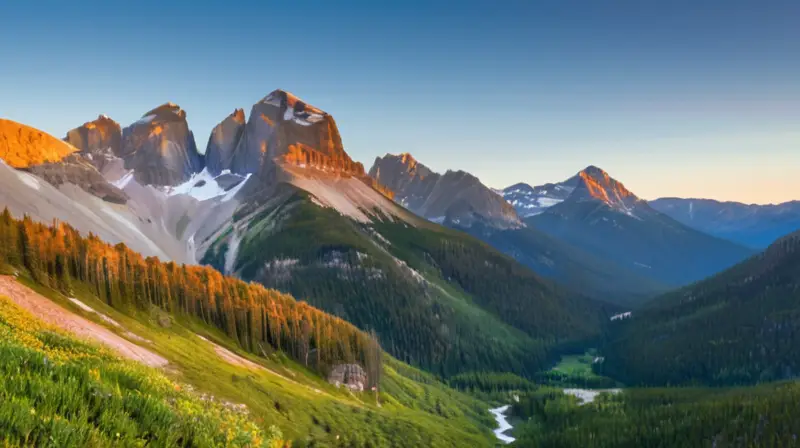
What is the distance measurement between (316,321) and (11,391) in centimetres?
15995

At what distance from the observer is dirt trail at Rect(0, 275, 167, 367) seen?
77.0 m

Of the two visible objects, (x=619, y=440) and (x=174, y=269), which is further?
(x=619, y=440)

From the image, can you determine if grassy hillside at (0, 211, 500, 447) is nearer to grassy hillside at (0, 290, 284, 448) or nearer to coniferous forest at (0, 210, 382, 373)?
coniferous forest at (0, 210, 382, 373)

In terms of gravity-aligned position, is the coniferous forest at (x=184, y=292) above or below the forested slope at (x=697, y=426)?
above

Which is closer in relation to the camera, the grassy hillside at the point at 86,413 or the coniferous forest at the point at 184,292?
the grassy hillside at the point at 86,413

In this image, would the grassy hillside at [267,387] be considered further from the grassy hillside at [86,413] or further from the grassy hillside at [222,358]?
the grassy hillside at [86,413]

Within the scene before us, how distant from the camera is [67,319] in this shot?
80375mm

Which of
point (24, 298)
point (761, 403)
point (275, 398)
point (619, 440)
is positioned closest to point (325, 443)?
point (275, 398)

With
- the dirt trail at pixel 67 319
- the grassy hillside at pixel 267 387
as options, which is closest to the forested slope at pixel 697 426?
the grassy hillside at pixel 267 387

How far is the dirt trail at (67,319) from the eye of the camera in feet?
253

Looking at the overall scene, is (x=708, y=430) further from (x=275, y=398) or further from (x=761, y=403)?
(x=275, y=398)

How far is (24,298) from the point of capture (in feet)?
266

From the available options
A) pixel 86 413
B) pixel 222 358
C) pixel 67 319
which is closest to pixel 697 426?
pixel 222 358

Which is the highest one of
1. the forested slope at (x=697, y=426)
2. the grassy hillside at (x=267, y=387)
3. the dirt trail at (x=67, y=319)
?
the dirt trail at (x=67, y=319)
